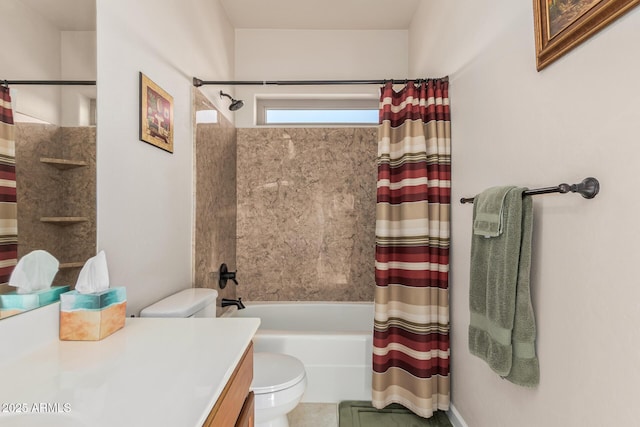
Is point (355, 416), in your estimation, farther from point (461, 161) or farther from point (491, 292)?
point (461, 161)

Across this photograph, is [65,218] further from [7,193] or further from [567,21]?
[567,21]

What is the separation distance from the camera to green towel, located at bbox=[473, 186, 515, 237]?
3.74 ft

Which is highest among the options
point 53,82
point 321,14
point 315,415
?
point 321,14

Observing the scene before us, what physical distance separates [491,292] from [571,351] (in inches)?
11.1

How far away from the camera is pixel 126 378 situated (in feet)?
2.30

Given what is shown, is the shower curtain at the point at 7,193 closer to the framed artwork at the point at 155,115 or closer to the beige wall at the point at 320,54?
the framed artwork at the point at 155,115

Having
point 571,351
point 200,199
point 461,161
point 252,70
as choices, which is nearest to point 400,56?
point 252,70

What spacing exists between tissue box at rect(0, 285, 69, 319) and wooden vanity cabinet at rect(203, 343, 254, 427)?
1.98 ft

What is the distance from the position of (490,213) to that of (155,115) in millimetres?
1588

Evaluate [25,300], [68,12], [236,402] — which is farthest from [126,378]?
[68,12]

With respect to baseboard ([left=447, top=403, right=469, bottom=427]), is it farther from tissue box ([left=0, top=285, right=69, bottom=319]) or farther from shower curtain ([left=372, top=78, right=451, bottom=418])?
tissue box ([left=0, top=285, right=69, bottom=319])

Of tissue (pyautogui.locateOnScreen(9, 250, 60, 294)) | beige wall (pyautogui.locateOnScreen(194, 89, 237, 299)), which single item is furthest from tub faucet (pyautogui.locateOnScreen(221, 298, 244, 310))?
tissue (pyautogui.locateOnScreen(9, 250, 60, 294))

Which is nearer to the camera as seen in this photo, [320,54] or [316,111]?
[320,54]

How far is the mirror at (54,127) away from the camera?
2.69 ft
